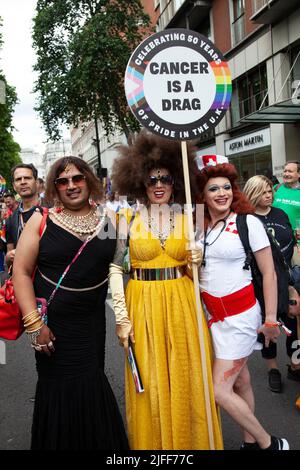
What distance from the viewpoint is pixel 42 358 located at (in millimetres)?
2523

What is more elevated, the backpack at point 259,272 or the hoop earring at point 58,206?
the hoop earring at point 58,206

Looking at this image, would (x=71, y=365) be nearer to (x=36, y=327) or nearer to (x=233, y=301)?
(x=36, y=327)

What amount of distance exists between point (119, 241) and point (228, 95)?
3.86 feet

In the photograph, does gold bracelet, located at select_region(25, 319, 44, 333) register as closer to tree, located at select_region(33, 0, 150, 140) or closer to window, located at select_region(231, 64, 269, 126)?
window, located at select_region(231, 64, 269, 126)

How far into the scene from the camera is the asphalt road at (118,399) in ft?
10.7

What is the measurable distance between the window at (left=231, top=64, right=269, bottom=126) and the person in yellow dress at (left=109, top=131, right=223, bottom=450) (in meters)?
14.3

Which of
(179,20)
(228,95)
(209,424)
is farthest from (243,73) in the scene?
(209,424)

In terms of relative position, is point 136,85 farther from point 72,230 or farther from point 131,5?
point 131,5

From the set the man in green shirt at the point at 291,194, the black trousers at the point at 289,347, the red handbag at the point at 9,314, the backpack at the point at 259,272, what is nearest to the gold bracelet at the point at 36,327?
the red handbag at the point at 9,314

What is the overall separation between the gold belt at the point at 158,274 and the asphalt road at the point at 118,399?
128 centimetres

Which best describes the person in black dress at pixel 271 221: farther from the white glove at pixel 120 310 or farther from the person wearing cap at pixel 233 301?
the white glove at pixel 120 310

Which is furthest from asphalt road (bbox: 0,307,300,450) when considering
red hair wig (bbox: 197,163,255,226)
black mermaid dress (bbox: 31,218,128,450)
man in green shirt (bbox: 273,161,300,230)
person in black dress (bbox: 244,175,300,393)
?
red hair wig (bbox: 197,163,255,226)

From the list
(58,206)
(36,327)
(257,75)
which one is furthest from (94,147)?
(36,327)

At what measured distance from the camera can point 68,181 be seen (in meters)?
2.54
